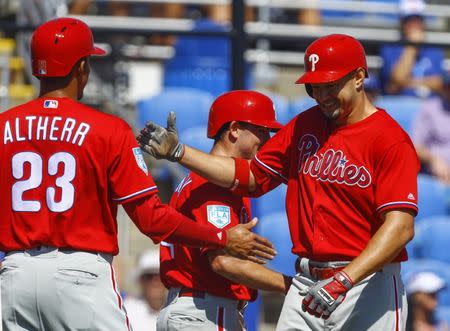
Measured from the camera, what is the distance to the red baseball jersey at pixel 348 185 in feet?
13.1

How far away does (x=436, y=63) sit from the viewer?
9.23 meters

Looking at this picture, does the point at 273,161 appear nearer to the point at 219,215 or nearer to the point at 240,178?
the point at 240,178

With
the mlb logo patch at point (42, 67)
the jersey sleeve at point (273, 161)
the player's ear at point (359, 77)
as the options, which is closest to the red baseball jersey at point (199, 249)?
the jersey sleeve at point (273, 161)

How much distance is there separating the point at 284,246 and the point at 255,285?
3.92 meters

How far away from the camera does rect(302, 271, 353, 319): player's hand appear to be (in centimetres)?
382

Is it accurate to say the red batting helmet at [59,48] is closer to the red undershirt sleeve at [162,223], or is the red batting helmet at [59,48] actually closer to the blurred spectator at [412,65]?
the red undershirt sleeve at [162,223]

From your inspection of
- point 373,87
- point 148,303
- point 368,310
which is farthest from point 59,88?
point 373,87

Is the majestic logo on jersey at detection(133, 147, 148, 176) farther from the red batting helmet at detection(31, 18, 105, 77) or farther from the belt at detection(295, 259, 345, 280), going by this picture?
the belt at detection(295, 259, 345, 280)

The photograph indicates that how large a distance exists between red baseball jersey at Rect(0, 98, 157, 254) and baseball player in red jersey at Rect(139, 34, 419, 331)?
360 mm

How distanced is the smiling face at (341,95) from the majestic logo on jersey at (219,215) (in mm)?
616

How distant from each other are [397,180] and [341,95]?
16.8 inches

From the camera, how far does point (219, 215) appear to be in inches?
172

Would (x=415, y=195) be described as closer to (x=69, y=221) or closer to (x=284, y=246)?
(x=69, y=221)

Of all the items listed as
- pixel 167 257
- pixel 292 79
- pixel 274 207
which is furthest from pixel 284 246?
pixel 167 257
